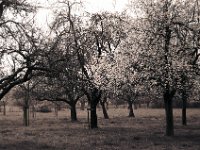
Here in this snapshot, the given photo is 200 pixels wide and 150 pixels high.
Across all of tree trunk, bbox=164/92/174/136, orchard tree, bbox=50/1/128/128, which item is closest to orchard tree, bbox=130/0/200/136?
tree trunk, bbox=164/92/174/136

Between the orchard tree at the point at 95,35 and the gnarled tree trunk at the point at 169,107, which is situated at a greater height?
the orchard tree at the point at 95,35

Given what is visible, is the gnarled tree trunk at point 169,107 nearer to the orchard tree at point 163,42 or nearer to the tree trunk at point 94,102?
the orchard tree at point 163,42

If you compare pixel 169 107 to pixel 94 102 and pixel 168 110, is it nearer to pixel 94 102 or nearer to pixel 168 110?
pixel 168 110

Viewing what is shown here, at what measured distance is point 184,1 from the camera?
31875 millimetres

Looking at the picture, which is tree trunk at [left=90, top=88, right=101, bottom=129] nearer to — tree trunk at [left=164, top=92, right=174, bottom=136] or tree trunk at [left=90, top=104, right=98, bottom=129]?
tree trunk at [left=90, top=104, right=98, bottom=129]

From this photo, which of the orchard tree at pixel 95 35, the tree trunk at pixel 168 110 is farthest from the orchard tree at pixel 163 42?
the orchard tree at pixel 95 35

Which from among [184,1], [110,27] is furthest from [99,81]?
[184,1]

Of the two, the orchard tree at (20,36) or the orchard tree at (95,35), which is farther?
the orchard tree at (95,35)

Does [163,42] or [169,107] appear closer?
[163,42]

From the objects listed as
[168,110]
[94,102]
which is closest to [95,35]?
[94,102]

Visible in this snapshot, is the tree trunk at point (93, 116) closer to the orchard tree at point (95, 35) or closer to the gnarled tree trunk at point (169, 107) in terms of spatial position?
the orchard tree at point (95, 35)

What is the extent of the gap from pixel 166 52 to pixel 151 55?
43.4 inches

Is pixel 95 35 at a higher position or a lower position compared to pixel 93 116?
higher

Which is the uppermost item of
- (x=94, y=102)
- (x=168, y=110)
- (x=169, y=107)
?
(x=94, y=102)
